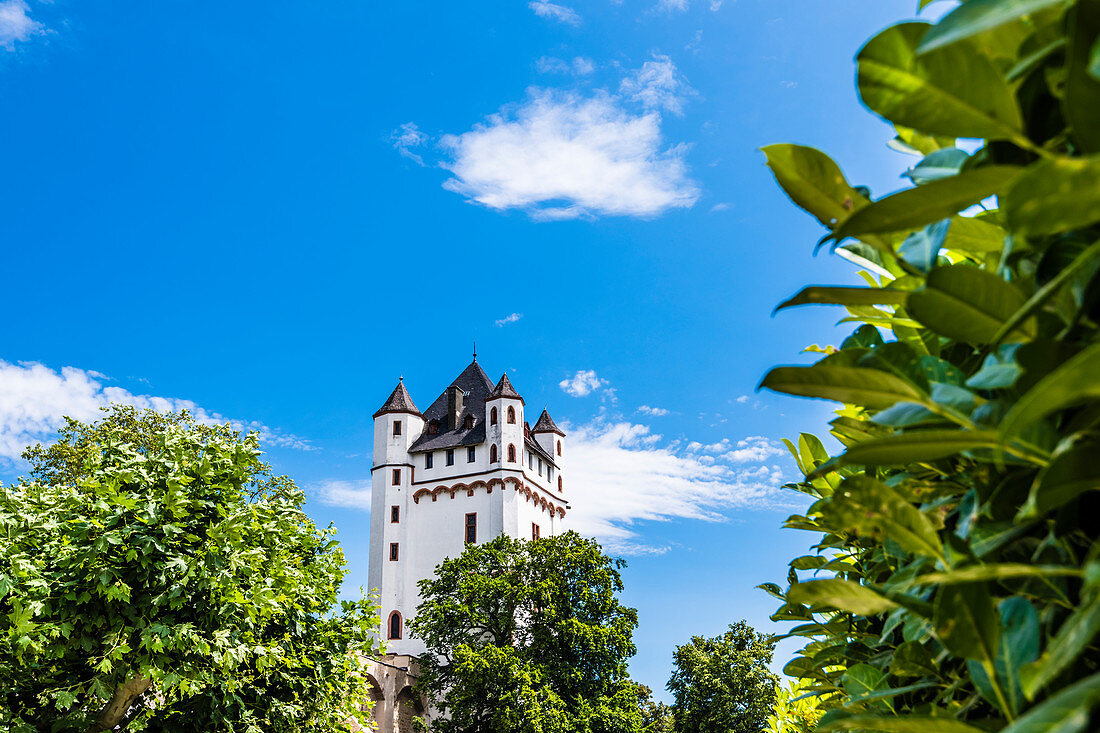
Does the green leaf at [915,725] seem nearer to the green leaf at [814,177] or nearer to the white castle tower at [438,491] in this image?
the green leaf at [814,177]

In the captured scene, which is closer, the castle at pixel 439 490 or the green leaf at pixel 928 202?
the green leaf at pixel 928 202

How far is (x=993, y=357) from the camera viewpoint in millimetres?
777

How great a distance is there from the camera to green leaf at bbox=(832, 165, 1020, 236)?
72 cm

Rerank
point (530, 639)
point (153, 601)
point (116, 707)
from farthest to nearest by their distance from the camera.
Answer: point (530, 639) < point (116, 707) < point (153, 601)

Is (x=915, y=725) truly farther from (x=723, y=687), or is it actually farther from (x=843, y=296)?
(x=723, y=687)

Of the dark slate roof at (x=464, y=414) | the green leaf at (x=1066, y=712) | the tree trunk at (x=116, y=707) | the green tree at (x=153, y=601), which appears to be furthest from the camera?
the dark slate roof at (x=464, y=414)

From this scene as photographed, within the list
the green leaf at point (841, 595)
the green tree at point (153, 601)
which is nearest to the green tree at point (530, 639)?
the green tree at point (153, 601)

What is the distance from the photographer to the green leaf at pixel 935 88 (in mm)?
696

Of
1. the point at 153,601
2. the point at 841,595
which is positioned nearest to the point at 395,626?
the point at 153,601

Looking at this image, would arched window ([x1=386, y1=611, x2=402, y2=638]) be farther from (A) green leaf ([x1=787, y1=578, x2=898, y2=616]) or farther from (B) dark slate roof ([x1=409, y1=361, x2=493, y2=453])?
(A) green leaf ([x1=787, y1=578, x2=898, y2=616])

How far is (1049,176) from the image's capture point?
1.96 feet

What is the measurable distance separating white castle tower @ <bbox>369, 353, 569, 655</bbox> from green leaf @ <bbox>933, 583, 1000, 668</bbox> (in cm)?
3655

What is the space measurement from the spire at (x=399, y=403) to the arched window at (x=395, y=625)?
10264 mm

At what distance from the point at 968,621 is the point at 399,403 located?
4023 centimetres
